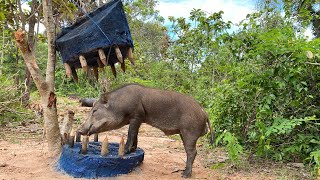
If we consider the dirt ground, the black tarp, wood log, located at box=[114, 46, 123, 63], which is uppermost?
the black tarp

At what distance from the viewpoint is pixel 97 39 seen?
4668mm

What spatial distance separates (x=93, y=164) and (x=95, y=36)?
1613mm

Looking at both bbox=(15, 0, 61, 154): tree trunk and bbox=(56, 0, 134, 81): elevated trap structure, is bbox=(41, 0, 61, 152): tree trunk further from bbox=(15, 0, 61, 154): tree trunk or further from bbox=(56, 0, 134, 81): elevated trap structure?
bbox=(56, 0, 134, 81): elevated trap structure

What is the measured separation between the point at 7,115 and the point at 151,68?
8.43 meters

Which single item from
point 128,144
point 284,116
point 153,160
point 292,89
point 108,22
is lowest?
point 153,160

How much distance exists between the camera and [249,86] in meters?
6.06

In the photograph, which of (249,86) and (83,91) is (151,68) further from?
(249,86)

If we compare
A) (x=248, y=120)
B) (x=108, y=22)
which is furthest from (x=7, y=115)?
(x=248, y=120)

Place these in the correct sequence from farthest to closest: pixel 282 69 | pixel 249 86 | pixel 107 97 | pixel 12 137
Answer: pixel 12 137
pixel 249 86
pixel 282 69
pixel 107 97

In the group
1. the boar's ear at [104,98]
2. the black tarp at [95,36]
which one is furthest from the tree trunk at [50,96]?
the boar's ear at [104,98]

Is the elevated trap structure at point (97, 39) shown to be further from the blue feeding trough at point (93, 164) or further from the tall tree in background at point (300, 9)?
the tall tree in background at point (300, 9)

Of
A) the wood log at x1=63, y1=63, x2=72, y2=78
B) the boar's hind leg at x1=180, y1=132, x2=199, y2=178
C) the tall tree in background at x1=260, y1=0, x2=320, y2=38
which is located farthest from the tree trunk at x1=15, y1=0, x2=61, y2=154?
the tall tree in background at x1=260, y1=0, x2=320, y2=38

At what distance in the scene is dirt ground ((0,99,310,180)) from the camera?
4875mm

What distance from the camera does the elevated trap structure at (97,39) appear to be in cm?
468
